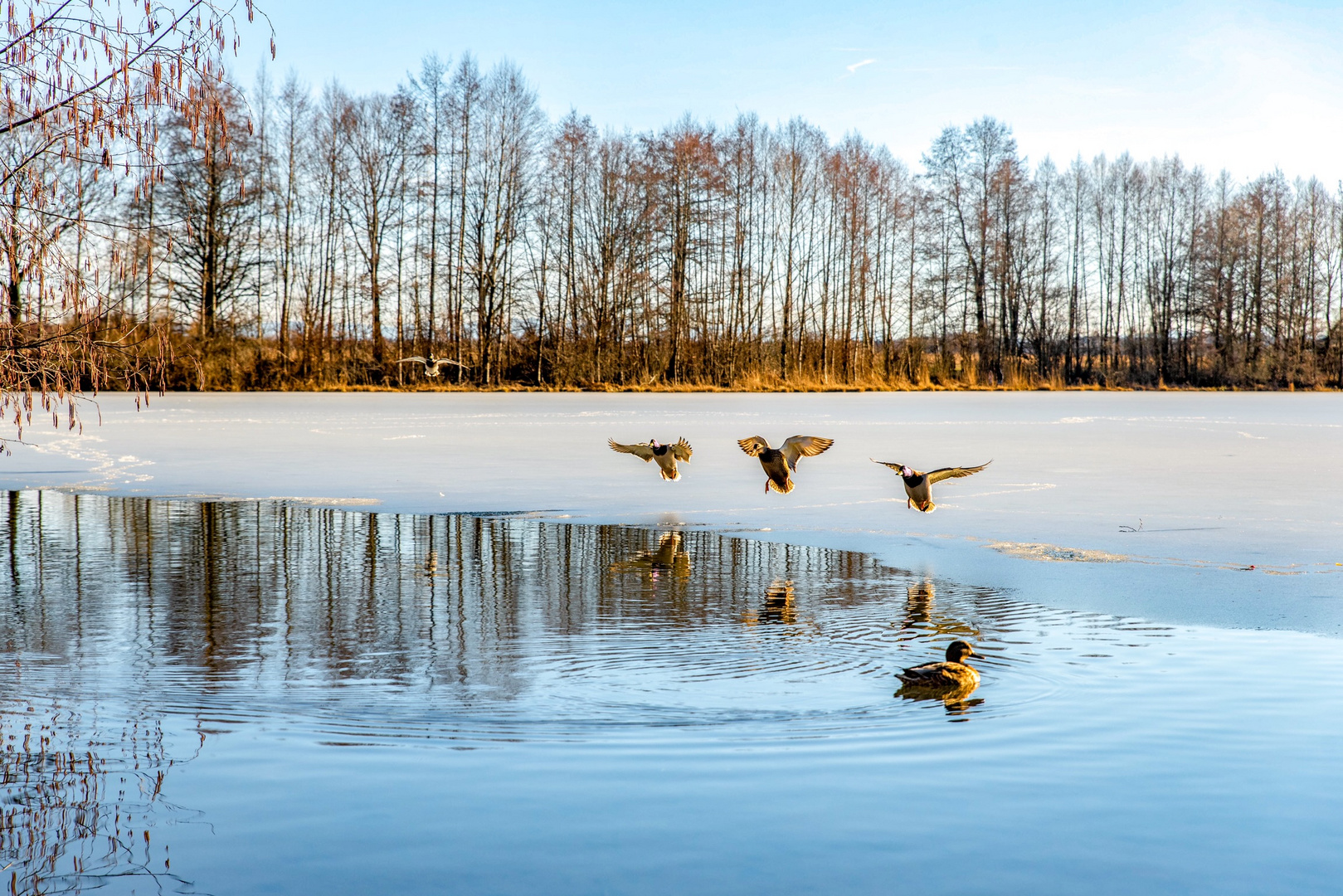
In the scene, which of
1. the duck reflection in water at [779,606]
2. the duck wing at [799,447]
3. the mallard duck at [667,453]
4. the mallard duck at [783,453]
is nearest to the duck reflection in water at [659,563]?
the duck reflection in water at [779,606]

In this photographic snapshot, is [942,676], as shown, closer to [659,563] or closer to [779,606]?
[779,606]

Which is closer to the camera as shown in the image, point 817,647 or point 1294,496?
point 817,647

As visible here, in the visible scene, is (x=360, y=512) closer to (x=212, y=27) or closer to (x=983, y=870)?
(x=212, y=27)

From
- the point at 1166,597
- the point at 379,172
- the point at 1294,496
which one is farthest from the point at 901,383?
the point at 1166,597

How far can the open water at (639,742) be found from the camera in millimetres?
2791

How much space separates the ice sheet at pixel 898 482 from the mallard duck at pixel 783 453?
1.05 feet

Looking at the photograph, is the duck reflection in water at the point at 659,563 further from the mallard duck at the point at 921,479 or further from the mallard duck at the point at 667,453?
the mallard duck at the point at 667,453

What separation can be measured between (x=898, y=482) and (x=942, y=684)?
7.28m

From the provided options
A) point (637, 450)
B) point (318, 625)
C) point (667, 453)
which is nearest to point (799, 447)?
point (667, 453)

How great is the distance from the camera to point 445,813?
120 inches

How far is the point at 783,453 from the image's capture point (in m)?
8.59

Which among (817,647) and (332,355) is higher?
(332,355)

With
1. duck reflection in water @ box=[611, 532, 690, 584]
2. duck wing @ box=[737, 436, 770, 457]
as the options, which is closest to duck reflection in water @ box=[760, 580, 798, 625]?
duck reflection in water @ box=[611, 532, 690, 584]

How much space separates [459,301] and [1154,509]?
104 feet
